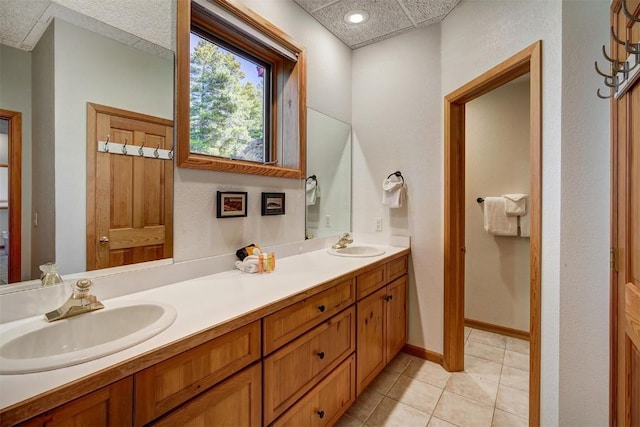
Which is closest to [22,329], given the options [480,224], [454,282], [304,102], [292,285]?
[292,285]

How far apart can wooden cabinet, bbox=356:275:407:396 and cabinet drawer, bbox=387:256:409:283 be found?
45 mm

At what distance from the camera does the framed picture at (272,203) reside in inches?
74.5

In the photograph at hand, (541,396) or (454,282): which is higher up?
(454,282)

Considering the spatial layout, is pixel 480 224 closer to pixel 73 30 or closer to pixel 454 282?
pixel 454 282

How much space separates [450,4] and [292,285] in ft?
7.17

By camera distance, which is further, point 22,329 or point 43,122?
point 43,122

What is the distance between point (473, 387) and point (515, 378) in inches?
14.5

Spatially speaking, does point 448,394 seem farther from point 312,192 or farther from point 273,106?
point 273,106

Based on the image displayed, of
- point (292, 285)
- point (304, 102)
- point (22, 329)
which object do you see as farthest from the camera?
point (304, 102)

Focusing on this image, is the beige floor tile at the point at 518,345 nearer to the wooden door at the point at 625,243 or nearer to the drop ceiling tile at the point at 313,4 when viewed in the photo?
the wooden door at the point at 625,243

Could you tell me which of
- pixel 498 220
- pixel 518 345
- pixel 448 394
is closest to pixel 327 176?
pixel 498 220

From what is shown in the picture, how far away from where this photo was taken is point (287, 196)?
2070 millimetres

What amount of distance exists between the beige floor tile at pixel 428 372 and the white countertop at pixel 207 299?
968 mm

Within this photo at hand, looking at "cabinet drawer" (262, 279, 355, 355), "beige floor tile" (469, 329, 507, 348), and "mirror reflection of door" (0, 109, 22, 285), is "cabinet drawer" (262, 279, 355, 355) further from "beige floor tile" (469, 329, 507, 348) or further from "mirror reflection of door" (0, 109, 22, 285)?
"beige floor tile" (469, 329, 507, 348)
